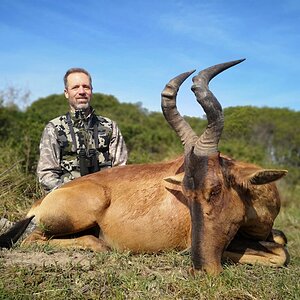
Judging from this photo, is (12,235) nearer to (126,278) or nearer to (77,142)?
(126,278)

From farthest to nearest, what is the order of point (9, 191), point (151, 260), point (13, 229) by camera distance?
point (9, 191) → point (13, 229) → point (151, 260)

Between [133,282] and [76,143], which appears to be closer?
[133,282]

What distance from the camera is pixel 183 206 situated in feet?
20.5

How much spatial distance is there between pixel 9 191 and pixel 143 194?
13.2ft

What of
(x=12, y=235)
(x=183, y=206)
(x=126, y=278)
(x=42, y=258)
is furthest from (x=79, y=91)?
(x=126, y=278)

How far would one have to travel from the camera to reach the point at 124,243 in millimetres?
6367

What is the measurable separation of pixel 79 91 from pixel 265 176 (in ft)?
13.8

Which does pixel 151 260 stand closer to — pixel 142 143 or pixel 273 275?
pixel 273 275

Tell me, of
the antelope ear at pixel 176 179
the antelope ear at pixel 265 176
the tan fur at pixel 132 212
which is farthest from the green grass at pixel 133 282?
the antelope ear at pixel 176 179

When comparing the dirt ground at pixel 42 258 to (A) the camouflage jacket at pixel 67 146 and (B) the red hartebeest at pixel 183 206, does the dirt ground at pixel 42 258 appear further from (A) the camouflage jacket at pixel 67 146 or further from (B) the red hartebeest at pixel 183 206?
(A) the camouflage jacket at pixel 67 146

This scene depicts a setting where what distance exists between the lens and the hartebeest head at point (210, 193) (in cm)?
522

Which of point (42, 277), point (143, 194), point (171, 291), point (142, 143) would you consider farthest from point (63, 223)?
point (142, 143)

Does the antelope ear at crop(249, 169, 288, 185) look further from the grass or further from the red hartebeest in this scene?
the grass

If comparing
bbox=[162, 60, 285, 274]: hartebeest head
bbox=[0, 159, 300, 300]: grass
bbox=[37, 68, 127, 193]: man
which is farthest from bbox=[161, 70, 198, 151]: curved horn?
bbox=[37, 68, 127, 193]: man
